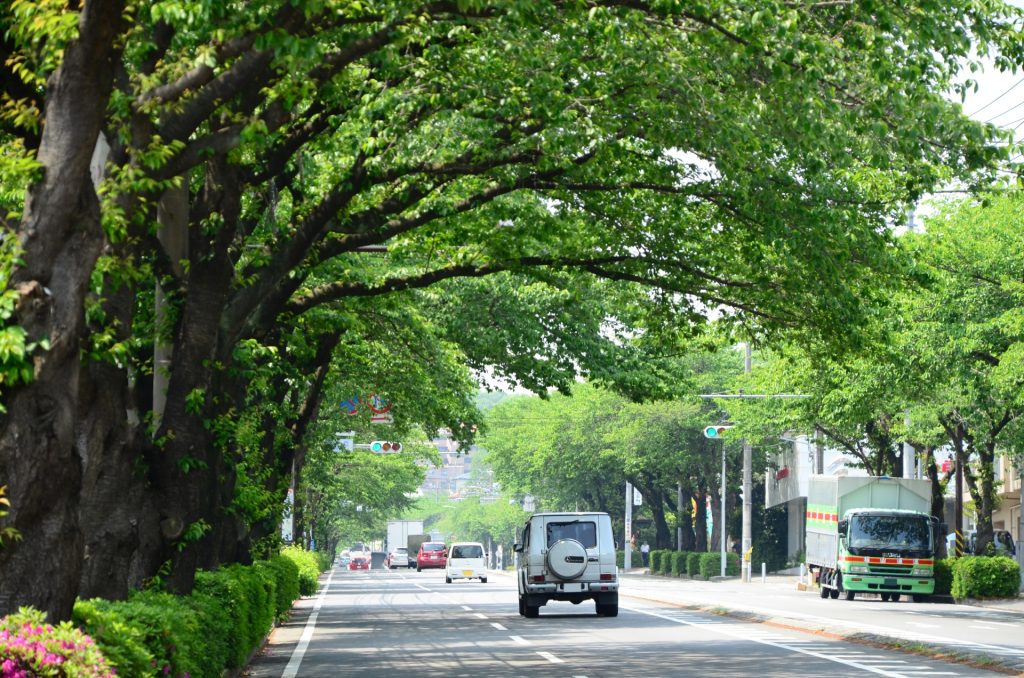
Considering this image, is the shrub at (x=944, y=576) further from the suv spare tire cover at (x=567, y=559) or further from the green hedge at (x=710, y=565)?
the green hedge at (x=710, y=565)

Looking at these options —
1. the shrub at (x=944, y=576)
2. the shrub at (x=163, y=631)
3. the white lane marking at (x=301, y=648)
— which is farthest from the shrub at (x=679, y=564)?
the shrub at (x=163, y=631)

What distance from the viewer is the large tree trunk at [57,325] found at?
31.3 ft

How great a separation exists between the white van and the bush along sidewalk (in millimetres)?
50107

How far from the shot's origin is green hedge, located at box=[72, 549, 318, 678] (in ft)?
32.0

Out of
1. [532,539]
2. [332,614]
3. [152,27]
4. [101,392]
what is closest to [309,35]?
[152,27]

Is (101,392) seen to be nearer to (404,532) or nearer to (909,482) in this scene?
(909,482)

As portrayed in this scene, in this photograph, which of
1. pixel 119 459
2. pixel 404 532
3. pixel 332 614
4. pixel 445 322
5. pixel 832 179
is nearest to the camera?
pixel 119 459

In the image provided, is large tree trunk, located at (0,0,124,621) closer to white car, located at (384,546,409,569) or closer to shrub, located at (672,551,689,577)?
shrub, located at (672,551,689,577)

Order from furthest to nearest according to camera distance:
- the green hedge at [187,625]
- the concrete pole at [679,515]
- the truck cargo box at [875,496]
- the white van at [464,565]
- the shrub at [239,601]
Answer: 1. the concrete pole at [679,515]
2. the white van at [464,565]
3. the truck cargo box at [875,496]
4. the shrub at [239,601]
5. the green hedge at [187,625]

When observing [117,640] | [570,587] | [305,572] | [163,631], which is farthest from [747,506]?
[117,640]

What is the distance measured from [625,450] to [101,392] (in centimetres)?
6621

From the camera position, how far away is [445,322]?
30031mm

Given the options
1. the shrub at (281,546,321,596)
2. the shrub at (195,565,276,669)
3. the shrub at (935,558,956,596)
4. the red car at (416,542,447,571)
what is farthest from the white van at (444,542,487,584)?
the shrub at (195,565,276,669)

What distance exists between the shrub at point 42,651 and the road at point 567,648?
10175mm
